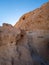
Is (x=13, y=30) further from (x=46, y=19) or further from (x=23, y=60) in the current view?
(x=46, y=19)

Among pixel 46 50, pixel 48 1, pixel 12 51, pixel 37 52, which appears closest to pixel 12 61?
pixel 12 51

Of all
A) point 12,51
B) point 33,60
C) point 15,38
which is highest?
point 15,38

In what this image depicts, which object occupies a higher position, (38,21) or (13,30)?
(38,21)

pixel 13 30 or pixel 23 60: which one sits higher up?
pixel 13 30

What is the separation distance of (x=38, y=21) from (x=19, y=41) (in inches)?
533

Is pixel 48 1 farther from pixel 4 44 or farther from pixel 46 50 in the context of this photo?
pixel 4 44

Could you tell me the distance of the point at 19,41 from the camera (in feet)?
28.5

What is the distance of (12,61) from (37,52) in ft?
9.66

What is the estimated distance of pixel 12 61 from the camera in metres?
7.20

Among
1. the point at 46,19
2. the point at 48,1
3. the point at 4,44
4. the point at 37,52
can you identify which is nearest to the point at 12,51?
the point at 4,44

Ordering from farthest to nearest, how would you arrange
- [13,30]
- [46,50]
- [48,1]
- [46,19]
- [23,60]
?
[48,1], [46,19], [46,50], [13,30], [23,60]

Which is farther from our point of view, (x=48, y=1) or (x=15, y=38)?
(x=48, y=1)

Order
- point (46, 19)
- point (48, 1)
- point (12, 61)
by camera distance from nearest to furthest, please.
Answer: point (12, 61) → point (46, 19) → point (48, 1)

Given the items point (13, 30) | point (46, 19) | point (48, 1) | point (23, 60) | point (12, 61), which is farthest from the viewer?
point (48, 1)
